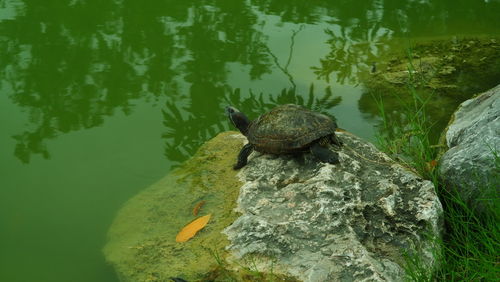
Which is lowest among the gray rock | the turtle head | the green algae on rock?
the green algae on rock

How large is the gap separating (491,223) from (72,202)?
2.99 m

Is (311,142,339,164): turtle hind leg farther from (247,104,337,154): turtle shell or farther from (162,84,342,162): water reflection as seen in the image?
(162,84,342,162): water reflection

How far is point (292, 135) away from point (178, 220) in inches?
36.9

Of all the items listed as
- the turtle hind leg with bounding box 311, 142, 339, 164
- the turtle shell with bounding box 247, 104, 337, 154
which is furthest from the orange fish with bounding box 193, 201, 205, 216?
the turtle hind leg with bounding box 311, 142, 339, 164

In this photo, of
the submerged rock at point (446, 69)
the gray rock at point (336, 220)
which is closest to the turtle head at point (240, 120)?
the gray rock at point (336, 220)

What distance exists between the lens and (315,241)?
112 inches

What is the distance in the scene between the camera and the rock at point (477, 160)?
297 cm

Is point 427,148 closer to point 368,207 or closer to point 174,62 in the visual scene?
point 368,207

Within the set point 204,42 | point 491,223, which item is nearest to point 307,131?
point 491,223

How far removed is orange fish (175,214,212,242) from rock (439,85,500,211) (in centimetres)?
150

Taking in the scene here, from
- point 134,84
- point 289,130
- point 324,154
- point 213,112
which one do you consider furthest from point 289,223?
point 134,84

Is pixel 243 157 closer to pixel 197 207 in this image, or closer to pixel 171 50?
pixel 197 207

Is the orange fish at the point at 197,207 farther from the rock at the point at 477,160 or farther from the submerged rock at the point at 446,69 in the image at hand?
the submerged rock at the point at 446,69

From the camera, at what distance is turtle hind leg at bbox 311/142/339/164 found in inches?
134
